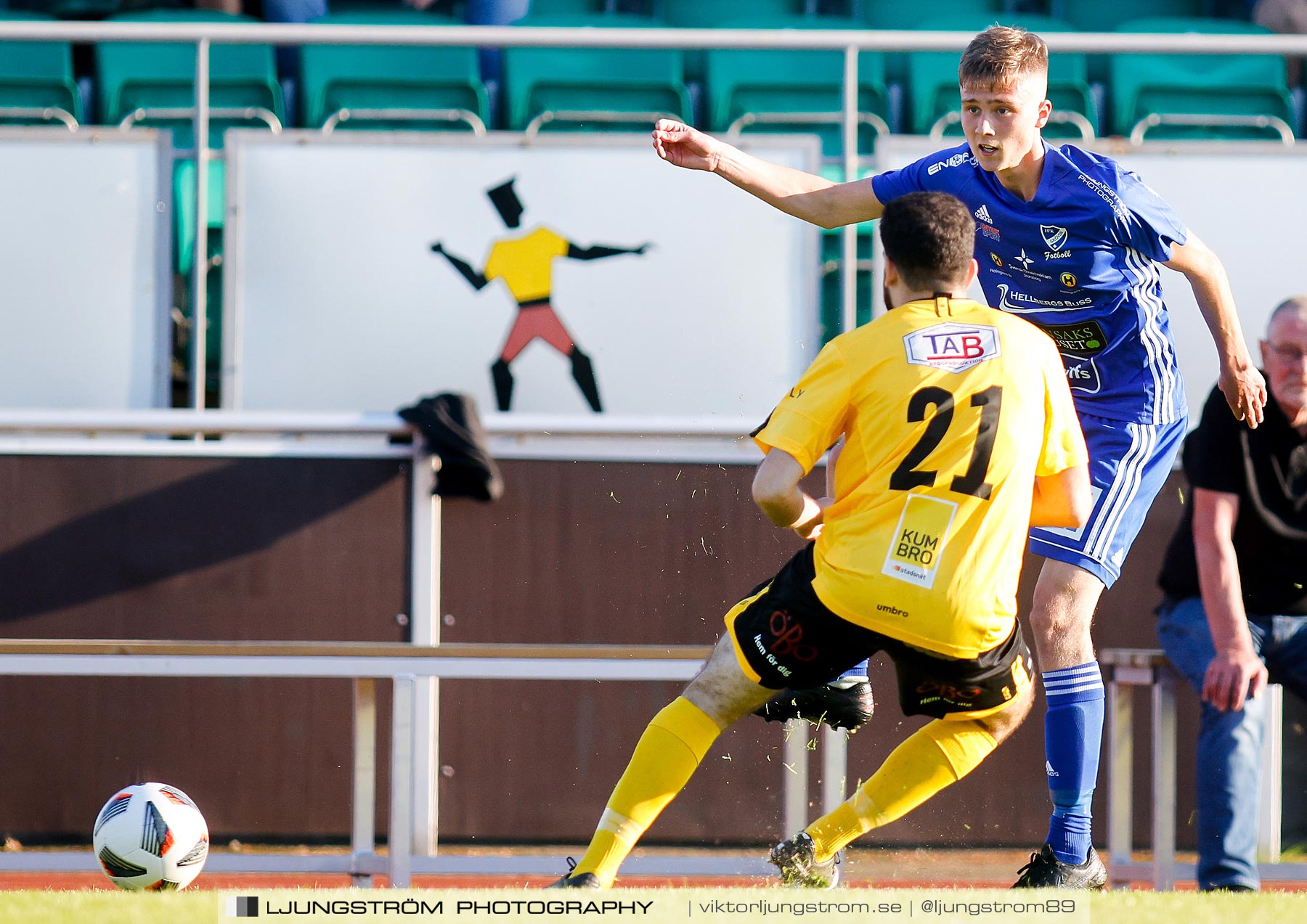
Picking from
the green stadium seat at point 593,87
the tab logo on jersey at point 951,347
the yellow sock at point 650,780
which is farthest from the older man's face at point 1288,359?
the green stadium seat at point 593,87

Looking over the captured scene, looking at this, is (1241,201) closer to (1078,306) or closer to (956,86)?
(956,86)

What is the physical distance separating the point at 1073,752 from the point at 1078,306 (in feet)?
3.79

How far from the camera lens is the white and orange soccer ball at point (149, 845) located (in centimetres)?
412

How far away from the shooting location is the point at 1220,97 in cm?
737

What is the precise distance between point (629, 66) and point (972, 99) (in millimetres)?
4408

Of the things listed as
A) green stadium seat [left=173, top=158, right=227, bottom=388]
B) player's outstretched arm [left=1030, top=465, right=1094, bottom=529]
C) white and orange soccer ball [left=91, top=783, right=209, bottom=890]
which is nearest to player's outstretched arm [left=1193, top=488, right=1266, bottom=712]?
player's outstretched arm [left=1030, top=465, right=1094, bottom=529]

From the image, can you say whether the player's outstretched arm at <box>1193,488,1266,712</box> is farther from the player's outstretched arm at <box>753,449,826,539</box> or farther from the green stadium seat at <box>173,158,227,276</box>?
the green stadium seat at <box>173,158,227,276</box>

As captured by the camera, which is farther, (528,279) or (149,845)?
(528,279)

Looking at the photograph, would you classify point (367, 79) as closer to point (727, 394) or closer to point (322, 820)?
point (727, 394)

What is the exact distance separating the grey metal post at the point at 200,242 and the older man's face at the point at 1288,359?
13.0ft

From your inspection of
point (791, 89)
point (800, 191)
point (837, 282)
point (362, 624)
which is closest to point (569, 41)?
point (837, 282)

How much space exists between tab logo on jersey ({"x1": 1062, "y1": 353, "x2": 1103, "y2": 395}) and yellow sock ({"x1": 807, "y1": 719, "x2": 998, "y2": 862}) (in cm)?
96

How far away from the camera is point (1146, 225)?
3512mm

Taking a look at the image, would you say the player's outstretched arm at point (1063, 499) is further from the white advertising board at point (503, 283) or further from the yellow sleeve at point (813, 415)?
the white advertising board at point (503, 283)
